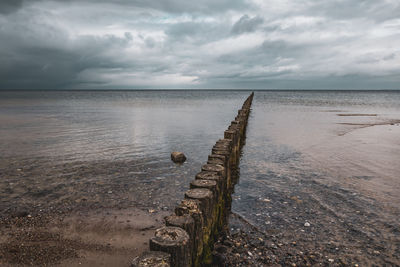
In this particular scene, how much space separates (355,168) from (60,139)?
41.9ft

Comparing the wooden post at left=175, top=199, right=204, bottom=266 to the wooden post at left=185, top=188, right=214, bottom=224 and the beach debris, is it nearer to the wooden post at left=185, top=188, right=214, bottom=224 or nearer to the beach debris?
the wooden post at left=185, top=188, right=214, bottom=224

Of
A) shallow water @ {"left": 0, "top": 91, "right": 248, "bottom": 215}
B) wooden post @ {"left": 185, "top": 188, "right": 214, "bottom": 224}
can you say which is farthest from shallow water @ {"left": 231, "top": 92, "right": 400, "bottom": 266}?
shallow water @ {"left": 0, "top": 91, "right": 248, "bottom": 215}

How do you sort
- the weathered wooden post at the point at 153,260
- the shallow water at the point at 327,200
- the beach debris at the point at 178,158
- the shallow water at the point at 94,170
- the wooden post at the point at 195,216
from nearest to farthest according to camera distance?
the weathered wooden post at the point at 153,260
the wooden post at the point at 195,216
the shallow water at the point at 327,200
the shallow water at the point at 94,170
the beach debris at the point at 178,158

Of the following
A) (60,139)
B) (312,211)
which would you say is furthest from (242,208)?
(60,139)

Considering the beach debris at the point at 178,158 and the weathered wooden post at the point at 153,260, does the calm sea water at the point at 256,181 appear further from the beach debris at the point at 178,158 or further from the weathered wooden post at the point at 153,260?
the weathered wooden post at the point at 153,260

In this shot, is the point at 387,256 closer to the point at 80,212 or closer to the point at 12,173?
the point at 80,212

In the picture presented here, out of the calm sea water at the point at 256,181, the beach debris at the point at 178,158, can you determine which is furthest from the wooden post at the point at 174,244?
the beach debris at the point at 178,158

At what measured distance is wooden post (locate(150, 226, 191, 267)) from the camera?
239 centimetres

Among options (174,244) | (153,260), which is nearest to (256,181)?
(174,244)

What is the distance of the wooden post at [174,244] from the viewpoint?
2387 mm

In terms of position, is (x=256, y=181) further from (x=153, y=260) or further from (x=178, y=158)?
(x=153, y=260)

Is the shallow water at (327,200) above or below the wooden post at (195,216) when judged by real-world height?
below

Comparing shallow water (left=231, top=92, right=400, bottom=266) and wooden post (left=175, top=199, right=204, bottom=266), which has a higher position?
wooden post (left=175, top=199, right=204, bottom=266)

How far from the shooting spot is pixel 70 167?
27.0 ft
